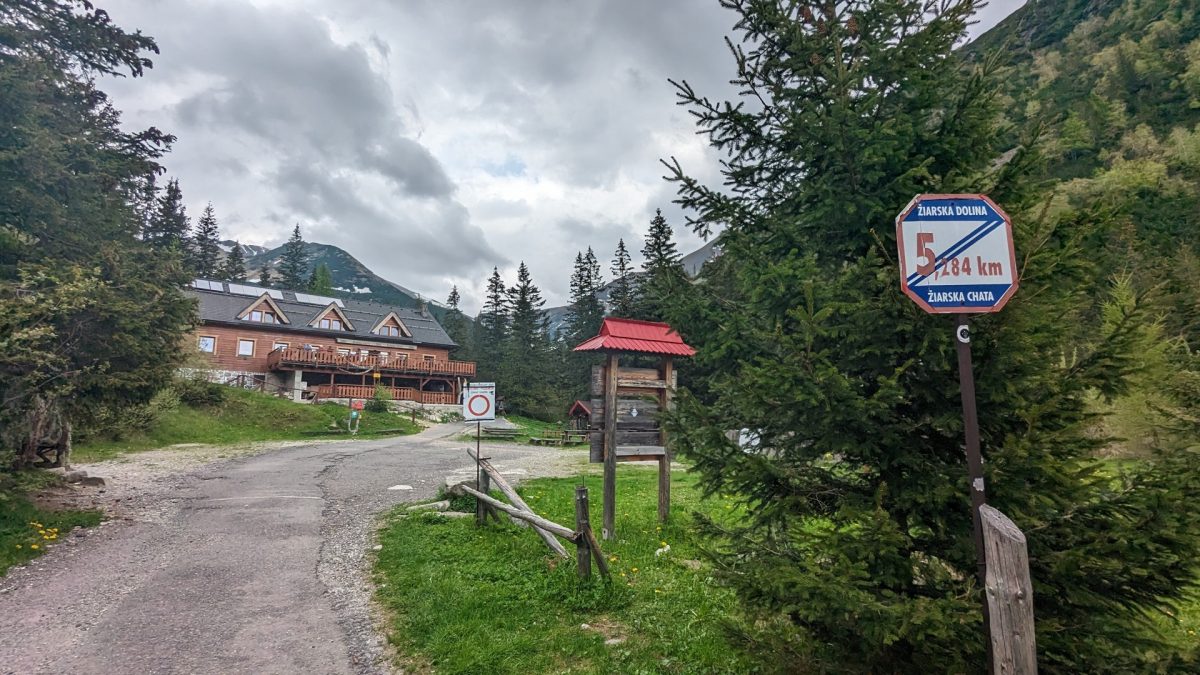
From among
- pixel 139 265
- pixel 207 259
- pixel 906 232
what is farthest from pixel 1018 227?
pixel 207 259

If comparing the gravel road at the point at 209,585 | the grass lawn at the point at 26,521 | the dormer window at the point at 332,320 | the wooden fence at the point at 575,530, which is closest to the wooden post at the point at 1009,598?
the wooden fence at the point at 575,530

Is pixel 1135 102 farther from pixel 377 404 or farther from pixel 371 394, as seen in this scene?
pixel 371 394

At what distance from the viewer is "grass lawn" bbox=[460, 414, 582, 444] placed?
107 ft

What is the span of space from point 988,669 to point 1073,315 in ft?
7.72

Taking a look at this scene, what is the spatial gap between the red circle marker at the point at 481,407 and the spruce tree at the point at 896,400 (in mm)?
8326

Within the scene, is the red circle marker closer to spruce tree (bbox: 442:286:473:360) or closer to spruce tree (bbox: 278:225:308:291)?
spruce tree (bbox: 442:286:473:360)

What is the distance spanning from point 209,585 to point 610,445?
573 cm

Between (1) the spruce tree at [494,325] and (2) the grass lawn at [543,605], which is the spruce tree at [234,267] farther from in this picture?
(2) the grass lawn at [543,605]

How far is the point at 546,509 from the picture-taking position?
11.3m

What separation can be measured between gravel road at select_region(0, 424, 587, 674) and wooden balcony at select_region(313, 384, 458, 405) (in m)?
25.4

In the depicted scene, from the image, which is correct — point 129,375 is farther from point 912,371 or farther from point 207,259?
point 207,259

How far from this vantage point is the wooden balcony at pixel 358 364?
129 ft

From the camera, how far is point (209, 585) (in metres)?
6.84

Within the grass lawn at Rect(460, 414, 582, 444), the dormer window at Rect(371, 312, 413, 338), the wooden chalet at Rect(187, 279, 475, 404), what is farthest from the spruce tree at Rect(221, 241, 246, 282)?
the grass lawn at Rect(460, 414, 582, 444)
